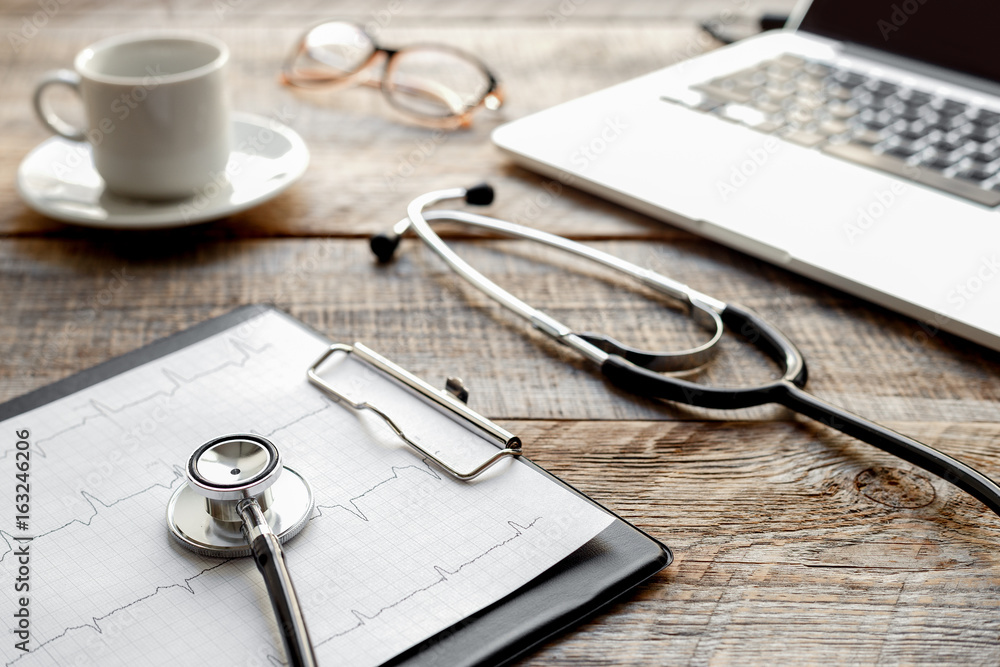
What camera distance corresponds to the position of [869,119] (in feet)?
3.25

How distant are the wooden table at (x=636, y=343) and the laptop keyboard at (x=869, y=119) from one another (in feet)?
0.59

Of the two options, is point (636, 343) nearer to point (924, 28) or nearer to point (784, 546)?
point (784, 546)

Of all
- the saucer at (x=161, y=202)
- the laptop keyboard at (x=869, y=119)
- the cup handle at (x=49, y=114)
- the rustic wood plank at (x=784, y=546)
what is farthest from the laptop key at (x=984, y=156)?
the cup handle at (x=49, y=114)

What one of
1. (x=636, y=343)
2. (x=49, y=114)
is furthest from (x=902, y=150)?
(x=49, y=114)

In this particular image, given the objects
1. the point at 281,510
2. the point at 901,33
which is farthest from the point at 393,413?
the point at 901,33

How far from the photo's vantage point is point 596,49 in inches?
53.8

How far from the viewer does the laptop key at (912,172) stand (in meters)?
0.86

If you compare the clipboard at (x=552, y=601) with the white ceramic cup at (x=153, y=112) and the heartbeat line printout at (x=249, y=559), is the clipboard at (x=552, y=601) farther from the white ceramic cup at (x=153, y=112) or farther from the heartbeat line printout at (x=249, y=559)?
the white ceramic cup at (x=153, y=112)

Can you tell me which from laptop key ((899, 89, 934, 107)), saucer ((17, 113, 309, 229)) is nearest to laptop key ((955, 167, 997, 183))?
laptop key ((899, 89, 934, 107))

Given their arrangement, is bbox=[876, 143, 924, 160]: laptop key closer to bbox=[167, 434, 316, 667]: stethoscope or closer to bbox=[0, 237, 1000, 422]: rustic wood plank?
bbox=[0, 237, 1000, 422]: rustic wood plank

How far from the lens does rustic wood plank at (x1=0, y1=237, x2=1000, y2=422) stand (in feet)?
2.31

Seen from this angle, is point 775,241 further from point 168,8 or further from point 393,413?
point 168,8

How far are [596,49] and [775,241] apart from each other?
0.65m

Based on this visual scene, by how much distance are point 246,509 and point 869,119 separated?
80cm
